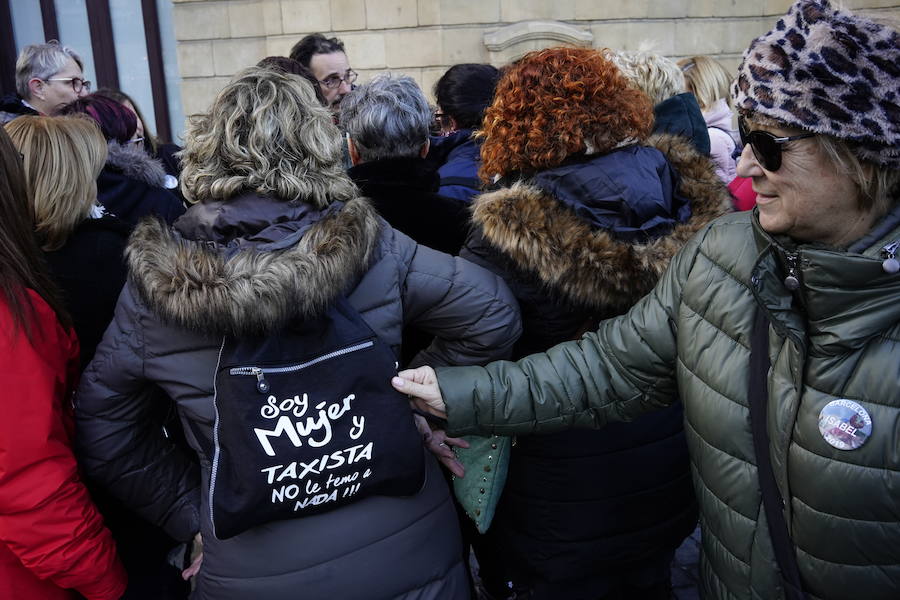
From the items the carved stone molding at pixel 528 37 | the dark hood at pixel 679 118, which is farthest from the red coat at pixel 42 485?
the carved stone molding at pixel 528 37

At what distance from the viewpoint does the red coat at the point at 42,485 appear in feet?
5.68

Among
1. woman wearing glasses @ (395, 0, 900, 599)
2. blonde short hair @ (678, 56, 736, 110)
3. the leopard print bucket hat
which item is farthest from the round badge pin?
blonde short hair @ (678, 56, 736, 110)

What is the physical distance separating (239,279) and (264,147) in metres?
0.36

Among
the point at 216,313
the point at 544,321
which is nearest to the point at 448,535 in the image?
the point at 544,321

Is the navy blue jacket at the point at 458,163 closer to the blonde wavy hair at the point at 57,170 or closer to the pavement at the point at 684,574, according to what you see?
the blonde wavy hair at the point at 57,170

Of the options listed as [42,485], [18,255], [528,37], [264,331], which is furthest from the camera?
[528,37]

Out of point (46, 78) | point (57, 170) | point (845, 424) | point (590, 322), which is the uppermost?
point (46, 78)

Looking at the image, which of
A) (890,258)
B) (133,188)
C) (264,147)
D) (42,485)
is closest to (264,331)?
(264,147)

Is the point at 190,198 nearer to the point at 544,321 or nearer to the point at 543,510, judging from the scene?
the point at 544,321

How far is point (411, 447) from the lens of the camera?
1.80m

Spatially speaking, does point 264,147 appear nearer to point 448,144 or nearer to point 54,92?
point 448,144

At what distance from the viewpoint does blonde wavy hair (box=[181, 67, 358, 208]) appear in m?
A: 1.77

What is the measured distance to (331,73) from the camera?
509 cm

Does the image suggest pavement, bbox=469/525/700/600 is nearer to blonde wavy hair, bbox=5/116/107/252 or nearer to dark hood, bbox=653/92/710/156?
dark hood, bbox=653/92/710/156
